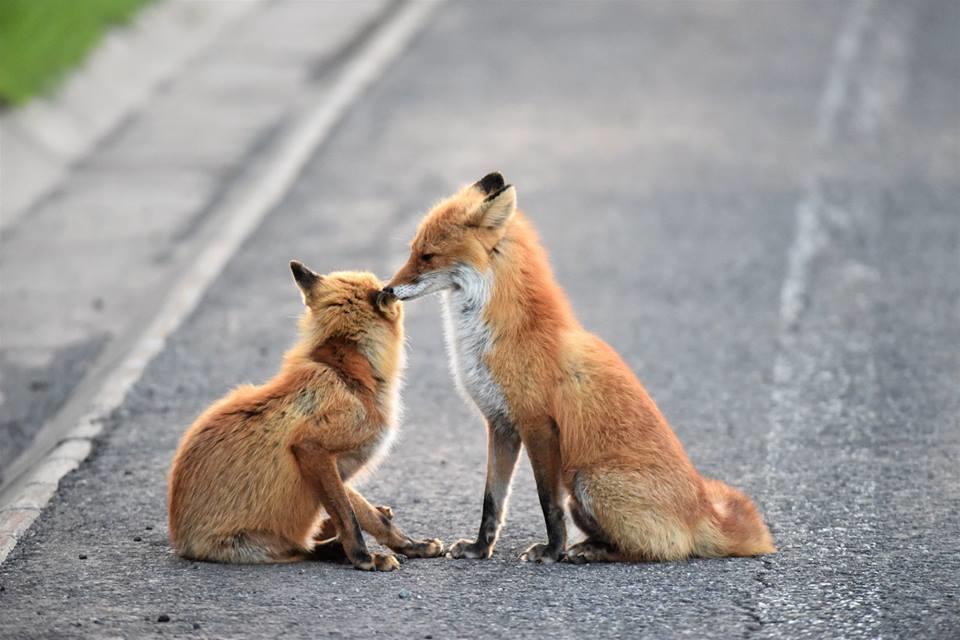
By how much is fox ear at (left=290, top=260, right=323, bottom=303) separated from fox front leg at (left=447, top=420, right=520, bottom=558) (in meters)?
0.97

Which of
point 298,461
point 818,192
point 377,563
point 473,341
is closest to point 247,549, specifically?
point 298,461

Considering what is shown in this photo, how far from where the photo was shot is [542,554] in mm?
6867

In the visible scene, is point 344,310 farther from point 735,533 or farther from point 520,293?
point 735,533

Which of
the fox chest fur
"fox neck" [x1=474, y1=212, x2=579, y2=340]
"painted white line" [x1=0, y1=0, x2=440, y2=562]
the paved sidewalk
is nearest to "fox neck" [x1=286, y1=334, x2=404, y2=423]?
the fox chest fur

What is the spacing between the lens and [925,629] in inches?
238

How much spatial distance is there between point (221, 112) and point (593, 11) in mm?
5990

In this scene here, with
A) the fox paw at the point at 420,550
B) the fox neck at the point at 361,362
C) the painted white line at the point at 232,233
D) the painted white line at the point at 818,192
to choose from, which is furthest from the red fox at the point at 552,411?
the painted white line at the point at 818,192

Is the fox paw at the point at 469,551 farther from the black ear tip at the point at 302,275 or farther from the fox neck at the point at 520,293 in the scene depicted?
the black ear tip at the point at 302,275

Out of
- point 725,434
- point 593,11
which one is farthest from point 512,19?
point 725,434

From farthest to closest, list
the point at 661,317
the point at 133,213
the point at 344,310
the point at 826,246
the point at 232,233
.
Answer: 1. the point at 133,213
2. the point at 232,233
3. the point at 826,246
4. the point at 661,317
5. the point at 344,310

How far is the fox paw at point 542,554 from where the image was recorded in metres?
6.85

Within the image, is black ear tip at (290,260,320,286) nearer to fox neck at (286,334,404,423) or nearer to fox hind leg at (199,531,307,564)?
fox neck at (286,334,404,423)

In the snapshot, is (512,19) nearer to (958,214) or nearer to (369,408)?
(958,214)

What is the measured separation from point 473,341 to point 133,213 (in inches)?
263
